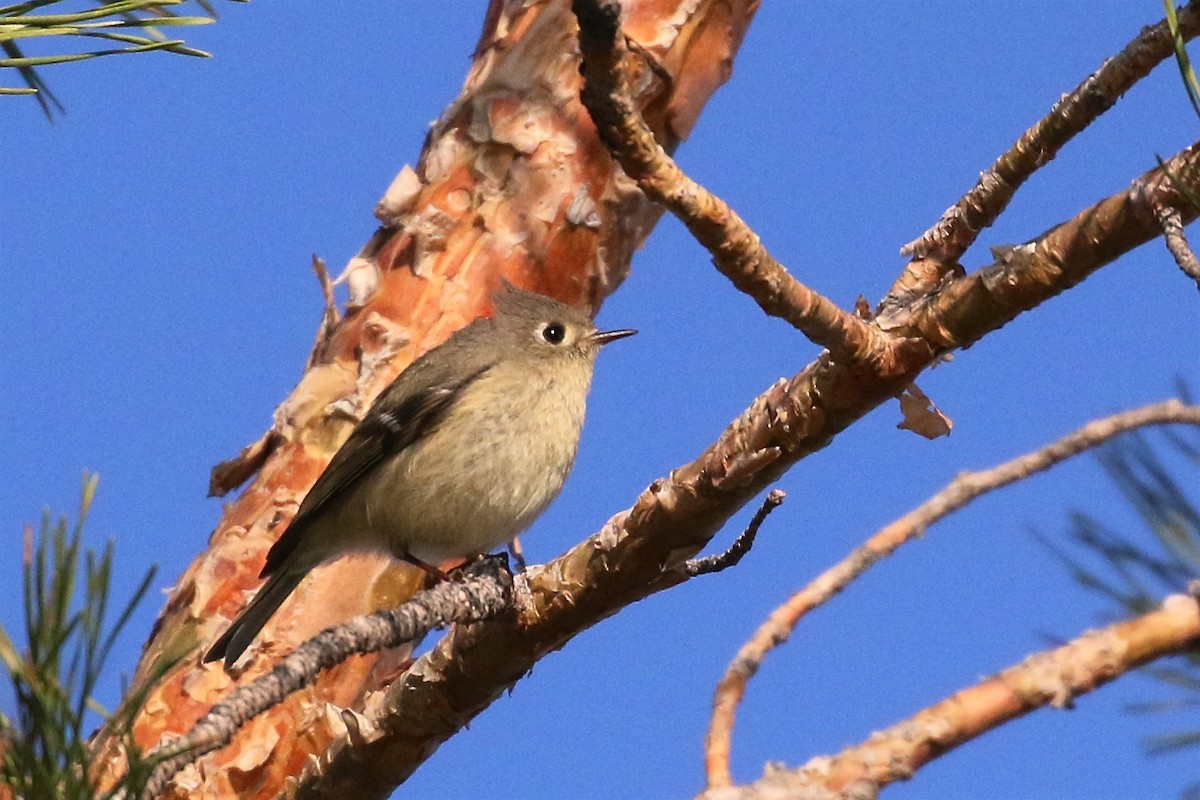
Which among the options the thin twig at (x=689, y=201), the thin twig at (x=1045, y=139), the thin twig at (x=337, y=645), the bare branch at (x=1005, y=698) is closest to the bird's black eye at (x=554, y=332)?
the thin twig at (x=337, y=645)

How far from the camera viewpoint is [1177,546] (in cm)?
143

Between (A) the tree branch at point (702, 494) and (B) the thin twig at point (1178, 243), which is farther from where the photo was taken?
(A) the tree branch at point (702, 494)

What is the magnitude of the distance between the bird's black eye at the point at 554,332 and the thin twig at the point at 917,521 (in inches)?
76.7

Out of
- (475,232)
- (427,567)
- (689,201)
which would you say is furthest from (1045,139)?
(427,567)

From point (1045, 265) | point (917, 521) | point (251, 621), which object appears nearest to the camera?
point (917, 521)

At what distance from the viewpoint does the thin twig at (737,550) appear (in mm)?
1932

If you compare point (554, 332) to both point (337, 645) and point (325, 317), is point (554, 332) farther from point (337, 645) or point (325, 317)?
point (337, 645)

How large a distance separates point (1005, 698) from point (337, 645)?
33.5 inches

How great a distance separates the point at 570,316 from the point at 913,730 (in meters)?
2.29

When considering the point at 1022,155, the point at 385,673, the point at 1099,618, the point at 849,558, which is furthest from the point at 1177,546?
the point at 385,673

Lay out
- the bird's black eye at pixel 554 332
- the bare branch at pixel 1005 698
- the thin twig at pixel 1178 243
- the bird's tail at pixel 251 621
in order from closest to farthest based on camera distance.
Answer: the bare branch at pixel 1005 698 → the thin twig at pixel 1178 243 → the bird's tail at pixel 251 621 → the bird's black eye at pixel 554 332

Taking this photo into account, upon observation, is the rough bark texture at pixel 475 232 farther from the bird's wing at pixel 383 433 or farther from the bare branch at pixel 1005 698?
the bare branch at pixel 1005 698

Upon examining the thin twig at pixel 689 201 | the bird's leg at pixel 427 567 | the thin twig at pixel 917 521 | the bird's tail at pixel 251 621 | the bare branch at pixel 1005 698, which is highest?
the bird's leg at pixel 427 567

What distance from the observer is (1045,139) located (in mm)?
1909
